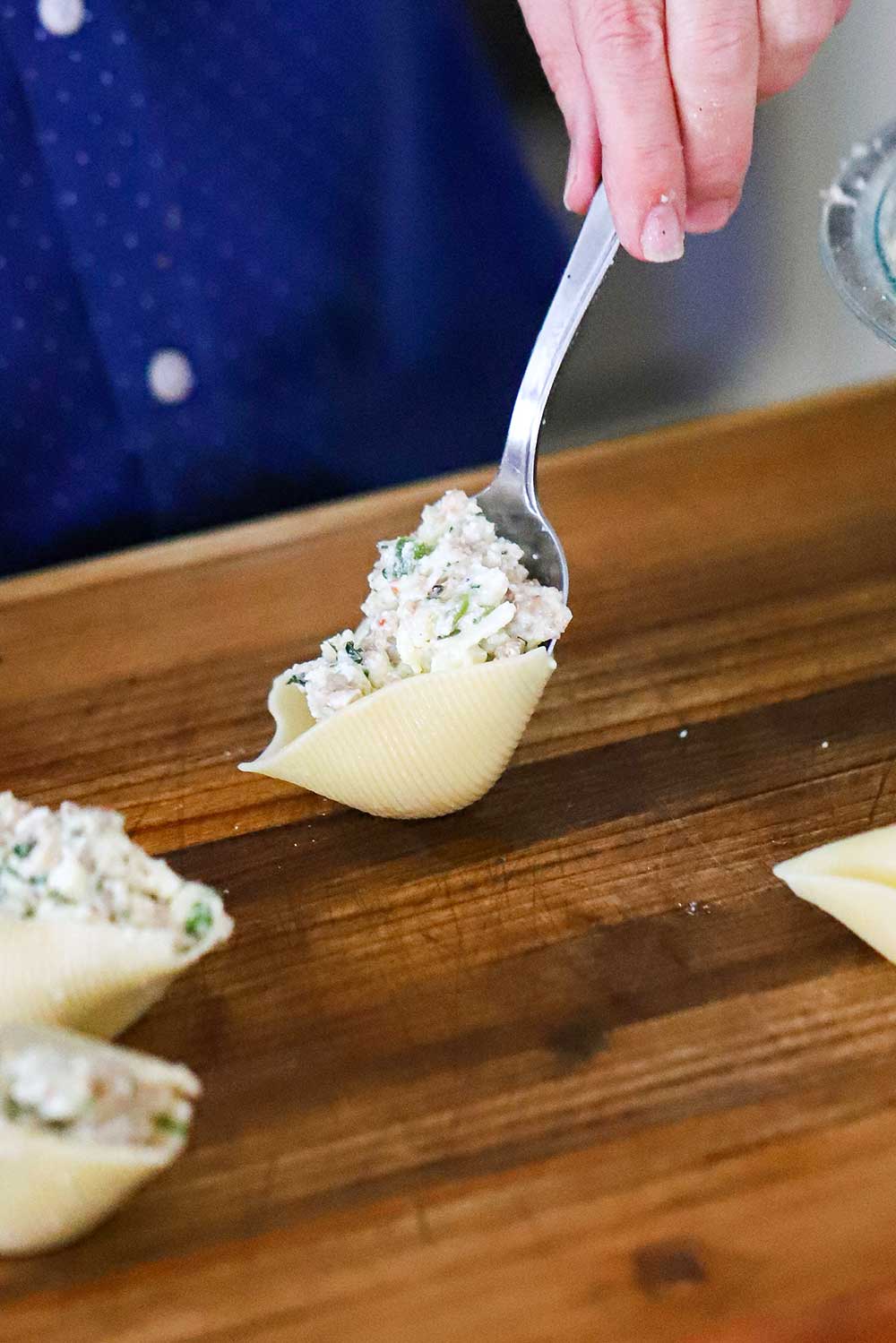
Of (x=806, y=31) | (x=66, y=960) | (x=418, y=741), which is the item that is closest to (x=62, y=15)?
(x=806, y=31)

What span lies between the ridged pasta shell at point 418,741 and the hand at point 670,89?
1.12 ft

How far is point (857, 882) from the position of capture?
34.3 inches

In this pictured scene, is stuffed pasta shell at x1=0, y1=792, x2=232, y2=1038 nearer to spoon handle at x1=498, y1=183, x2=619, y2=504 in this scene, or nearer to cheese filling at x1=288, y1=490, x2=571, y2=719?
cheese filling at x1=288, y1=490, x2=571, y2=719

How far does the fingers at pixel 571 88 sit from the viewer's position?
111cm

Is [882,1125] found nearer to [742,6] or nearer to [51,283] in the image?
[742,6]

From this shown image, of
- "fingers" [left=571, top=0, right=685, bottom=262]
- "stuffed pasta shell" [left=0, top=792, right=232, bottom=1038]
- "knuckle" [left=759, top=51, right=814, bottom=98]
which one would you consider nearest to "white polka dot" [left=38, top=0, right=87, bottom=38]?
"fingers" [left=571, top=0, right=685, bottom=262]

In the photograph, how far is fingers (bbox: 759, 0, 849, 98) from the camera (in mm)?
1002

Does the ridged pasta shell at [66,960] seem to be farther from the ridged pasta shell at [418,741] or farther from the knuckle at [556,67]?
the knuckle at [556,67]

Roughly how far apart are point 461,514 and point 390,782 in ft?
0.70

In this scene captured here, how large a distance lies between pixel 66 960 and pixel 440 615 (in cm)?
34

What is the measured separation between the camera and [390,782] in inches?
38.7

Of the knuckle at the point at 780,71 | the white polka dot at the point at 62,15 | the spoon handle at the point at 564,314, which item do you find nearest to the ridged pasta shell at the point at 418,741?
the spoon handle at the point at 564,314

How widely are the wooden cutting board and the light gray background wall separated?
26.4 inches

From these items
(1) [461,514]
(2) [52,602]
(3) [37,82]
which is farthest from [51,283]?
(1) [461,514]
